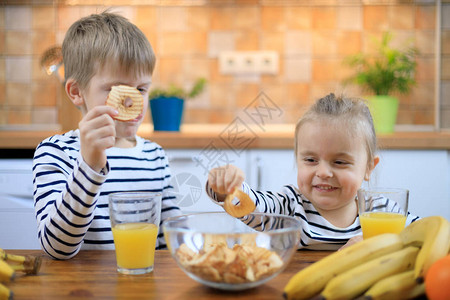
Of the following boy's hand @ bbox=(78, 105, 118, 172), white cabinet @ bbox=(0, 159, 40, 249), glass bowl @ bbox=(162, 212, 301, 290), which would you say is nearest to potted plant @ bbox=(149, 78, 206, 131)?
white cabinet @ bbox=(0, 159, 40, 249)

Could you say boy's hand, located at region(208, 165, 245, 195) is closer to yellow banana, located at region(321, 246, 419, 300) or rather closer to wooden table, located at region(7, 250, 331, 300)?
wooden table, located at region(7, 250, 331, 300)

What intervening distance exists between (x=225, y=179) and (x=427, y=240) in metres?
0.36

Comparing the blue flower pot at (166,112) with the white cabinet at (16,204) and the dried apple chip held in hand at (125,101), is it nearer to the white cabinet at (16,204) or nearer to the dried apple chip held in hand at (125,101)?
the white cabinet at (16,204)

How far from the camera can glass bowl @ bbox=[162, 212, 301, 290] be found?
0.69m

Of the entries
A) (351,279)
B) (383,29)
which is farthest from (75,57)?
(383,29)

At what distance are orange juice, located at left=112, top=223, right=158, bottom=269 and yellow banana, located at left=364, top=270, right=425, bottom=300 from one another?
0.37m

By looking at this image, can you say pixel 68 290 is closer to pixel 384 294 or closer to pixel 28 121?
pixel 384 294

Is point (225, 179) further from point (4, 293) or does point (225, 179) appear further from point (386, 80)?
point (386, 80)

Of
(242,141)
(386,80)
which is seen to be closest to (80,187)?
(242,141)

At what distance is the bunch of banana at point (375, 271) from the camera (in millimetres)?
647

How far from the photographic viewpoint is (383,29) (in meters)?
2.83

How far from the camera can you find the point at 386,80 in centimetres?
254

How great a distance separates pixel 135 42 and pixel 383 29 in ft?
6.51

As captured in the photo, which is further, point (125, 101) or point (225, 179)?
point (125, 101)
